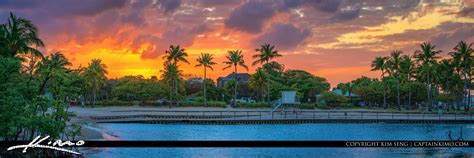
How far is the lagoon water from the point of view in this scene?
124ft

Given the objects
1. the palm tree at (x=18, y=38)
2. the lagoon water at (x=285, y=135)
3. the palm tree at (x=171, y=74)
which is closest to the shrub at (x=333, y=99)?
the palm tree at (x=171, y=74)

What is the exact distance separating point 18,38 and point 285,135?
93.7 feet

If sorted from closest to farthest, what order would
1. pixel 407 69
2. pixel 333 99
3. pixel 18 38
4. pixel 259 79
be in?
1. pixel 18 38
2. pixel 259 79
3. pixel 333 99
4. pixel 407 69

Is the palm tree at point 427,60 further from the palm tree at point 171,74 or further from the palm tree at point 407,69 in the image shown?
the palm tree at point 171,74

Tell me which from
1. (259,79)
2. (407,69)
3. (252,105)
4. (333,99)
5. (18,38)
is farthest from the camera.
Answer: (407,69)

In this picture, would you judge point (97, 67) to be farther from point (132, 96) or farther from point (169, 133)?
point (169, 133)

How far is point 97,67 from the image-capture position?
118 meters

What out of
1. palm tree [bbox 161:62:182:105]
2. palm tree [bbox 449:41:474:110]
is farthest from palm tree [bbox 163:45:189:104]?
palm tree [bbox 449:41:474:110]

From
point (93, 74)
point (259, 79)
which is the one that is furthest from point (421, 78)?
point (93, 74)

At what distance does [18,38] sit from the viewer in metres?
52.4

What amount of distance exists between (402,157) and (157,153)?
53.5 ft

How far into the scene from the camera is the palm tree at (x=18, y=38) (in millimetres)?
50534

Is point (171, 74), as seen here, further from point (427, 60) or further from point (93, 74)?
point (427, 60)

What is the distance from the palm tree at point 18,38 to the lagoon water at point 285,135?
11622mm
